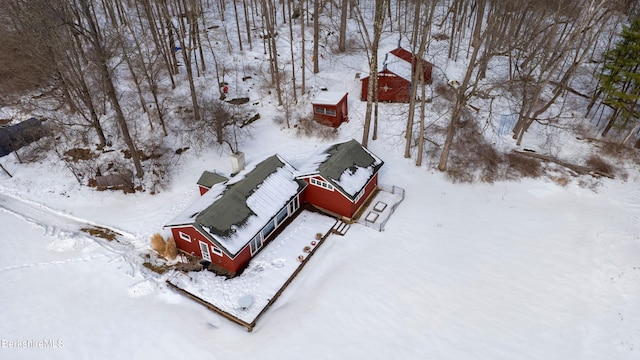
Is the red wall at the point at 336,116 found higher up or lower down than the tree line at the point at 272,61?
lower down

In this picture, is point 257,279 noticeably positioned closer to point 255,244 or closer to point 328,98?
point 255,244

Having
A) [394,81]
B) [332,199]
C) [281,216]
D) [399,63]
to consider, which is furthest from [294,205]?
[399,63]

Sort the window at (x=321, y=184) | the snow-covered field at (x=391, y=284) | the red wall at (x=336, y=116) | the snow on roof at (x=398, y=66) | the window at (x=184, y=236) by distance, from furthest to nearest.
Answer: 1. the snow on roof at (x=398, y=66)
2. the red wall at (x=336, y=116)
3. the window at (x=321, y=184)
4. the window at (x=184, y=236)
5. the snow-covered field at (x=391, y=284)

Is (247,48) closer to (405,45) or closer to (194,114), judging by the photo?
(194,114)

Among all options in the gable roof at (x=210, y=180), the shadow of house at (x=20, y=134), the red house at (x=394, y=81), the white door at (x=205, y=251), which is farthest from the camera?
the red house at (x=394, y=81)

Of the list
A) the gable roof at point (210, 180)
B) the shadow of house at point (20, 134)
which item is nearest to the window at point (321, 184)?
the gable roof at point (210, 180)

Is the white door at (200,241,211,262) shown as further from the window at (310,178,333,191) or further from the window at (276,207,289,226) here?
the window at (310,178,333,191)

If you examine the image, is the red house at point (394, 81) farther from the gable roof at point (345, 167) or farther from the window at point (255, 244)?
the window at point (255, 244)
